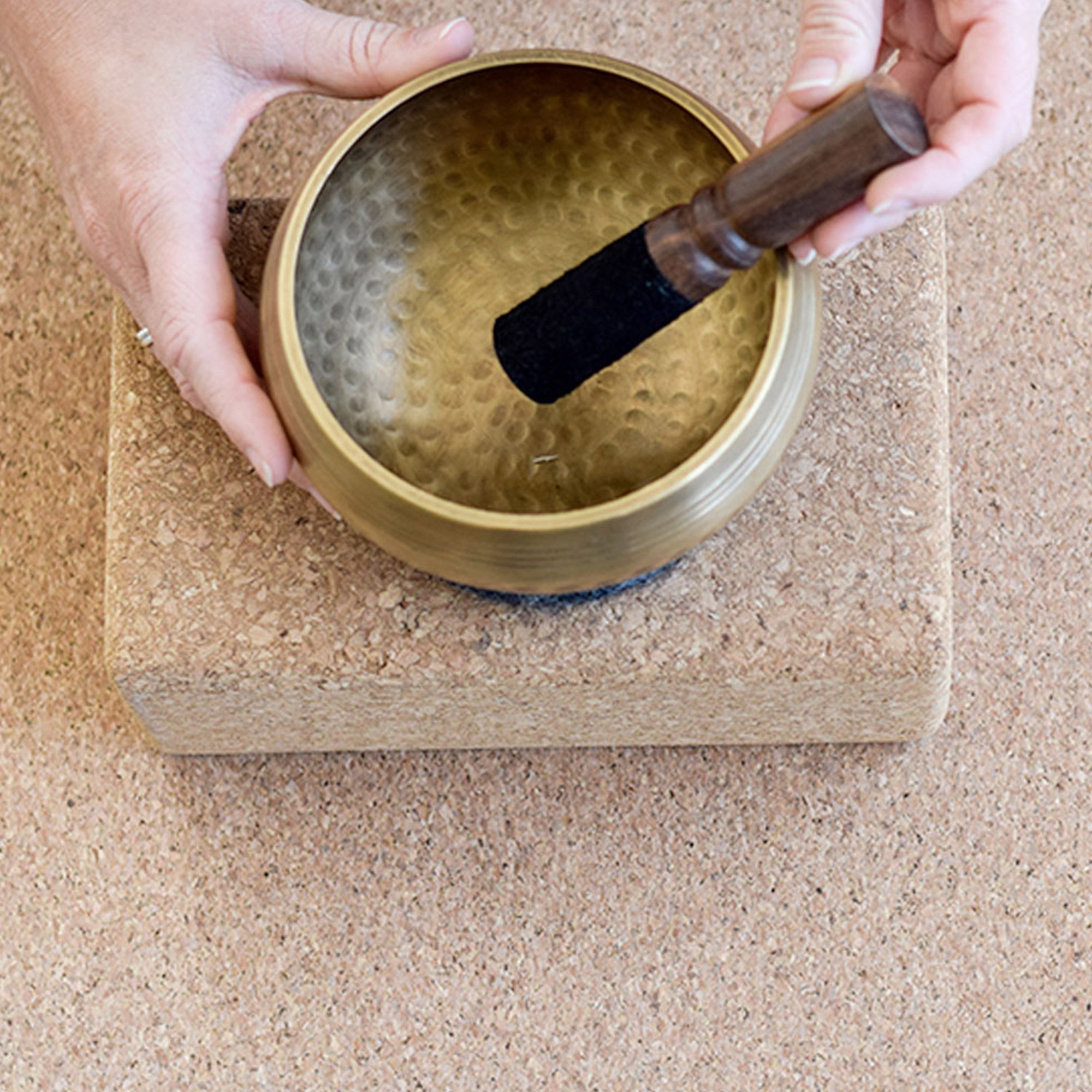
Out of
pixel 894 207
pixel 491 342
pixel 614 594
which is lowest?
pixel 614 594

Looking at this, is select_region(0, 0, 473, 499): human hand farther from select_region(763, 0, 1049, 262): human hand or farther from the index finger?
select_region(763, 0, 1049, 262): human hand

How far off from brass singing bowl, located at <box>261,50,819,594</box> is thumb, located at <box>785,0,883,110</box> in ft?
0.16

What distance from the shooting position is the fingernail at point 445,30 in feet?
3.09

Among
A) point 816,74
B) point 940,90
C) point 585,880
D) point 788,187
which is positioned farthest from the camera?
point 585,880

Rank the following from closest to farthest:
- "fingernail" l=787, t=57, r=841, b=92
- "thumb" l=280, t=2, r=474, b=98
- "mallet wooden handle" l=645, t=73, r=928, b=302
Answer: "mallet wooden handle" l=645, t=73, r=928, b=302, "fingernail" l=787, t=57, r=841, b=92, "thumb" l=280, t=2, r=474, b=98

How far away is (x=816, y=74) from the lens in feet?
2.80

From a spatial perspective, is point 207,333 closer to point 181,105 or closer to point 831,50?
point 181,105

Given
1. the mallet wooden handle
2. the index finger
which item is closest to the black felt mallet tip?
the mallet wooden handle

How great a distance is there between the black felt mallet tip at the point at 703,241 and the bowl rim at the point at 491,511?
0.16 ft

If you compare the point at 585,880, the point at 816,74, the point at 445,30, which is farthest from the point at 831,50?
the point at 585,880

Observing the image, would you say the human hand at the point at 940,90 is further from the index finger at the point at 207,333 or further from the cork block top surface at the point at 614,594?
the index finger at the point at 207,333

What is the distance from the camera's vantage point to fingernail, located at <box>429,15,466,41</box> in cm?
94

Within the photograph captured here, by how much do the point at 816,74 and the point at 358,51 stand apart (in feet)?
0.99

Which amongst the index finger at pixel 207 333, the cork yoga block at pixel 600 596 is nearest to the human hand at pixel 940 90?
the cork yoga block at pixel 600 596
